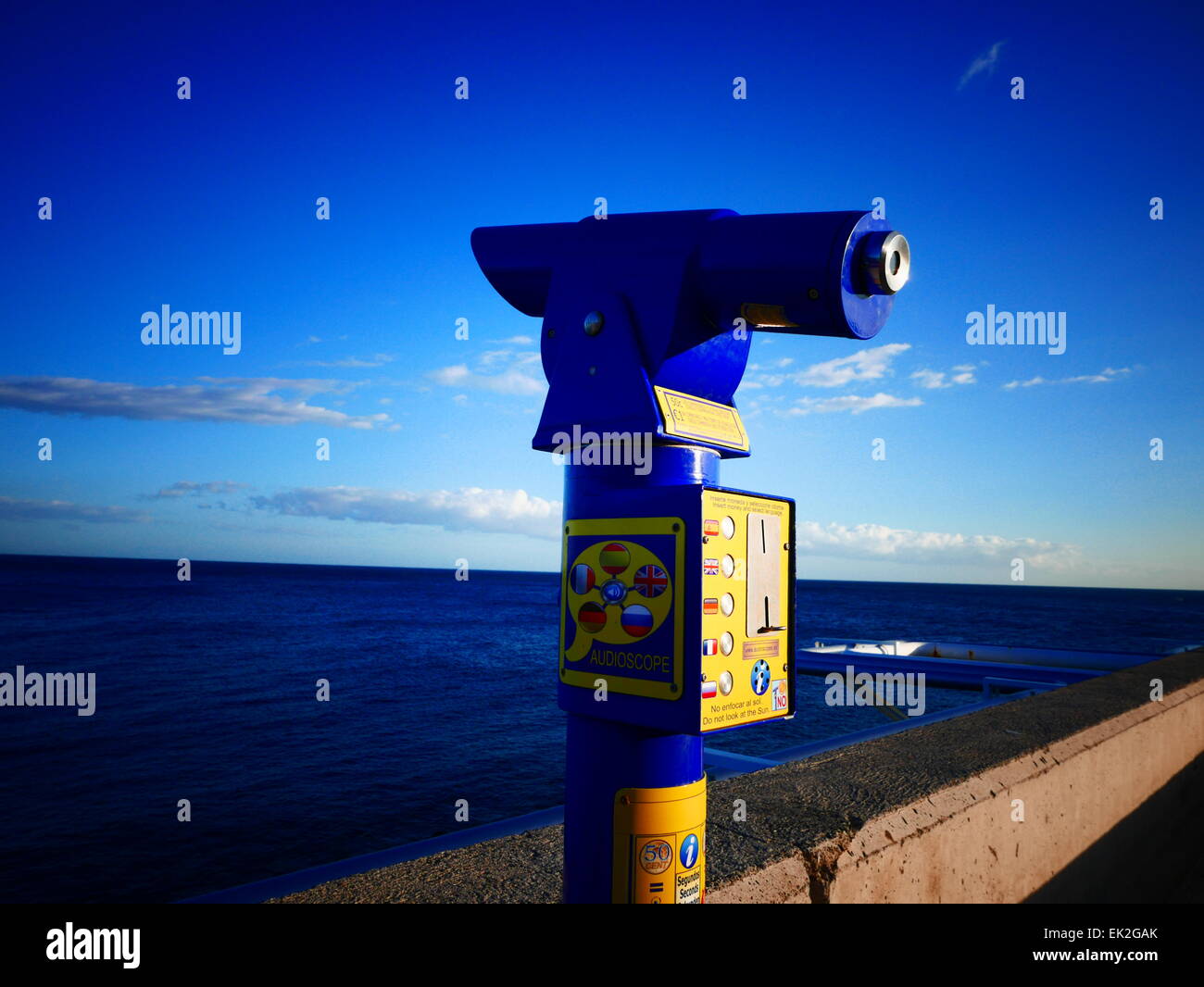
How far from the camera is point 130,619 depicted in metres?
50.5

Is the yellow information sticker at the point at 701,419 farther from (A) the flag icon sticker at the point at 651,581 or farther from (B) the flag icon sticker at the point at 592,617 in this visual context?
(B) the flag icon sticker at the point at 592,617

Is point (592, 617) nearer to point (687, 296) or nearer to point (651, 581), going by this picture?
point (651, 581)

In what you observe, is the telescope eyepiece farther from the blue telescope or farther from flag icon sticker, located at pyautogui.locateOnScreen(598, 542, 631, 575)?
flag icon sticker, located at pyautogui.locateOnScreen(598, 542, 631, 575)

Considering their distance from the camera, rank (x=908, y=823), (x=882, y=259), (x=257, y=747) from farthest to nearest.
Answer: (x=257, y=747), (x=908, y=823), (x=882, y=259)

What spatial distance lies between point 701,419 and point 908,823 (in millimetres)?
1595

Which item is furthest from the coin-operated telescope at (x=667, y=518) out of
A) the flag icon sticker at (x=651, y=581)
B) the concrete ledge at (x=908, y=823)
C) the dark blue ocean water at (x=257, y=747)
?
the dark blue ocean water at (x=257, y=747)

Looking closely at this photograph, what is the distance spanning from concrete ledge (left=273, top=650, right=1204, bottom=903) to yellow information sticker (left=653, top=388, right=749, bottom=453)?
3.91ft

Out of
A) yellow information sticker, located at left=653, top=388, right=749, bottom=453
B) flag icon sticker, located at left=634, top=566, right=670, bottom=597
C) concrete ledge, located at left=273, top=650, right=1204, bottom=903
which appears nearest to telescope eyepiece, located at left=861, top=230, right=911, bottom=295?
yellow information sticker, located at left=653, top=388, right=749, bottom=453

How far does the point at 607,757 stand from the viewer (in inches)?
69.9

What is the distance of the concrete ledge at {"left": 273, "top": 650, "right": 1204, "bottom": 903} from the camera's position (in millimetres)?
2193

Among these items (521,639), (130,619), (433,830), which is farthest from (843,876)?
(130,619)

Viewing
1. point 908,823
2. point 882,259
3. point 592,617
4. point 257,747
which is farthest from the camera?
point 257,747

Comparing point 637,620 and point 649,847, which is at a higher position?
point 637,620

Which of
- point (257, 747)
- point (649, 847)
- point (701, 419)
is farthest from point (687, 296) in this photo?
point (257, 747)
